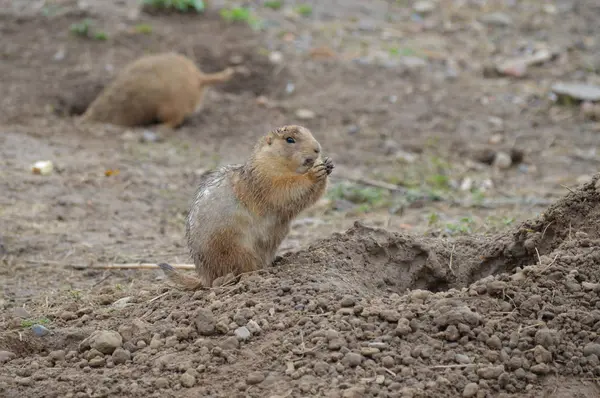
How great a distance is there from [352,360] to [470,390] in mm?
541

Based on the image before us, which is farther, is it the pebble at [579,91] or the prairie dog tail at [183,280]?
the pebble at [579,91]

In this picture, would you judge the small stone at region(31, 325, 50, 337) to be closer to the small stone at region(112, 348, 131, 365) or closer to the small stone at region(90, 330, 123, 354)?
the small stone at region(90, 330, 123, 354)

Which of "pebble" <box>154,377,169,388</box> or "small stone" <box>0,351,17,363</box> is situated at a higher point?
"pebble" <box>154,377,169,388</box>

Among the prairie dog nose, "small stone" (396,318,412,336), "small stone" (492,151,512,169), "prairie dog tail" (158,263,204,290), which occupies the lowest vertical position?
"small stone" (492,151,512,169)

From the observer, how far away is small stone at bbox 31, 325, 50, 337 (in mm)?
4863

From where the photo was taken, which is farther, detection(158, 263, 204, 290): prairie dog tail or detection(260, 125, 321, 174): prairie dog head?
detection(158, 263, 204, 290): prairie dog tail

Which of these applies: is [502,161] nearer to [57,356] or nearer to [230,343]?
[230,343]

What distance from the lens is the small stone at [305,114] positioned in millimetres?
11320

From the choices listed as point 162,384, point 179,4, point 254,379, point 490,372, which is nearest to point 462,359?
point 490,372

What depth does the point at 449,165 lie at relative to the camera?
9.94 meters

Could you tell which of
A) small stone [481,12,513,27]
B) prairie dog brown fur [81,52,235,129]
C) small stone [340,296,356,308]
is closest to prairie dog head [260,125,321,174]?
small stone [340,296,356,308]

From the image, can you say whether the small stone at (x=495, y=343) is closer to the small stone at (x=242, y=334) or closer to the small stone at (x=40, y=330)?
the small stone at (x=242, y=334)

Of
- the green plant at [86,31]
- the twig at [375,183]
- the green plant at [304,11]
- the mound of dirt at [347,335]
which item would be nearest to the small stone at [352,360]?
the mound of dirt at [347,335]

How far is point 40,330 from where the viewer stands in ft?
16.0
